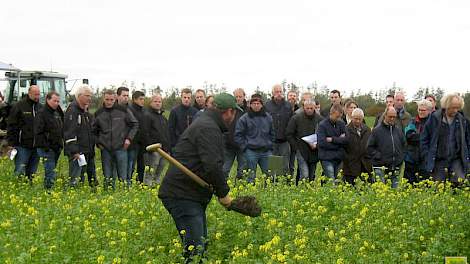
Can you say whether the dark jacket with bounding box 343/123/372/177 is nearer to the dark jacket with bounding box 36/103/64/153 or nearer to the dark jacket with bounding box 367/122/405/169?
the dark jacket with bounding box 367/122/405/169

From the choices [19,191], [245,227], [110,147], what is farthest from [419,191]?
[19,191]

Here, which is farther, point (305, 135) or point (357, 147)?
point (305, 135)

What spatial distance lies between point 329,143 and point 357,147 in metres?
0.47

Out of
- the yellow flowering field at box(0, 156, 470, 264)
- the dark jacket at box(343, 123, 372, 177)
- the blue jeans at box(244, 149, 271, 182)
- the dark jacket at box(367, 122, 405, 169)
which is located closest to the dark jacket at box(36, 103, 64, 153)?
the yellow flowering field at box(0, 156, 470, 264)

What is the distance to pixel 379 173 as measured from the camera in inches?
415

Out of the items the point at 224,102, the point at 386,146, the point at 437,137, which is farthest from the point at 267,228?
the point at 386,146

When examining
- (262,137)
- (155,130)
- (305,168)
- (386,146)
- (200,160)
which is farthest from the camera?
(155,130)

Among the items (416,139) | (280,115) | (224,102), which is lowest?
(416,139)

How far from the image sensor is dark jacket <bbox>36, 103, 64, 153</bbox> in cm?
1094

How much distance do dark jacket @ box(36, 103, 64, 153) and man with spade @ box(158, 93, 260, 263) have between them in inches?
210

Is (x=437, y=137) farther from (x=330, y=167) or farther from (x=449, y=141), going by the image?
(x=330, y=167)

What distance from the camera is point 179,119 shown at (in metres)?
12.1

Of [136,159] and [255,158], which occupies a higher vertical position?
[255,158]

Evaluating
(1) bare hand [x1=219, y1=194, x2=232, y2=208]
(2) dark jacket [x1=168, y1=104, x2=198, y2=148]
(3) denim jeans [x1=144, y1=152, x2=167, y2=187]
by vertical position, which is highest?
(2) dark jacket [x1=168, y1=104, x2=198, y2=148]
